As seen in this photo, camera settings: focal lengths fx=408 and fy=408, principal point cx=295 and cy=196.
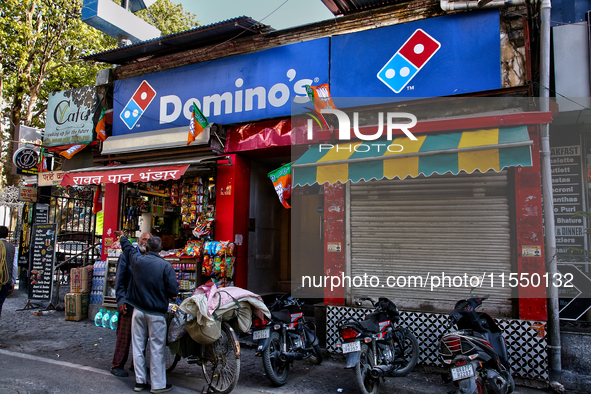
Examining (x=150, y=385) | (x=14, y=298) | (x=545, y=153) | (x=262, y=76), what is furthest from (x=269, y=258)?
(x=14, y=298)

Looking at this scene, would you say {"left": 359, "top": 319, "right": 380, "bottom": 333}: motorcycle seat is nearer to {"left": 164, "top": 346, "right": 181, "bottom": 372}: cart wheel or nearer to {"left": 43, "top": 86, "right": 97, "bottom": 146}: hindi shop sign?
{"left": 164, "top": 346, "right": 181, "bottom": 372}: cart wheel

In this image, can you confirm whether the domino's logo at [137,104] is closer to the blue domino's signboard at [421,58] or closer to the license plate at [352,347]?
the blue domino's signboard at [421,58]

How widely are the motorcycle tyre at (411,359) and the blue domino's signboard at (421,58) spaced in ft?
12.6

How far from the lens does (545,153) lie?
5.81 m

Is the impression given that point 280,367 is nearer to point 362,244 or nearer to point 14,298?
point 362,244

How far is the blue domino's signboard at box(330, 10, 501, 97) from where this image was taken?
6465 millimetres

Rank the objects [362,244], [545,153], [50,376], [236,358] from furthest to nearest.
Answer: [362,244], [545,153], [50,376], [236,358]

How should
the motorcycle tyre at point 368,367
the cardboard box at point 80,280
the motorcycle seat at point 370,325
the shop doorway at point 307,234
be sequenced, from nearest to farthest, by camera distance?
the motorcycle tyre at point 368,367 < the motorcycle seat at point 370,325 < the cardboard box at point 80,280 < the shop doorway at point 307,234

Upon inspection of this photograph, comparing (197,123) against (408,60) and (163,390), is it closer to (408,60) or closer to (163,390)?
(408,60)

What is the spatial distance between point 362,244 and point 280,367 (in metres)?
2.50

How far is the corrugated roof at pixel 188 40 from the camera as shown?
8430mm

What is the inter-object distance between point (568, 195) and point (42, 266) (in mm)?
11073

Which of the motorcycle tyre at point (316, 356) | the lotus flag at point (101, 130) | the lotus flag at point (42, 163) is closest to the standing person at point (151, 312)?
the motorcycle tyre at point (316, 356)

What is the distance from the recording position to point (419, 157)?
219 inches
